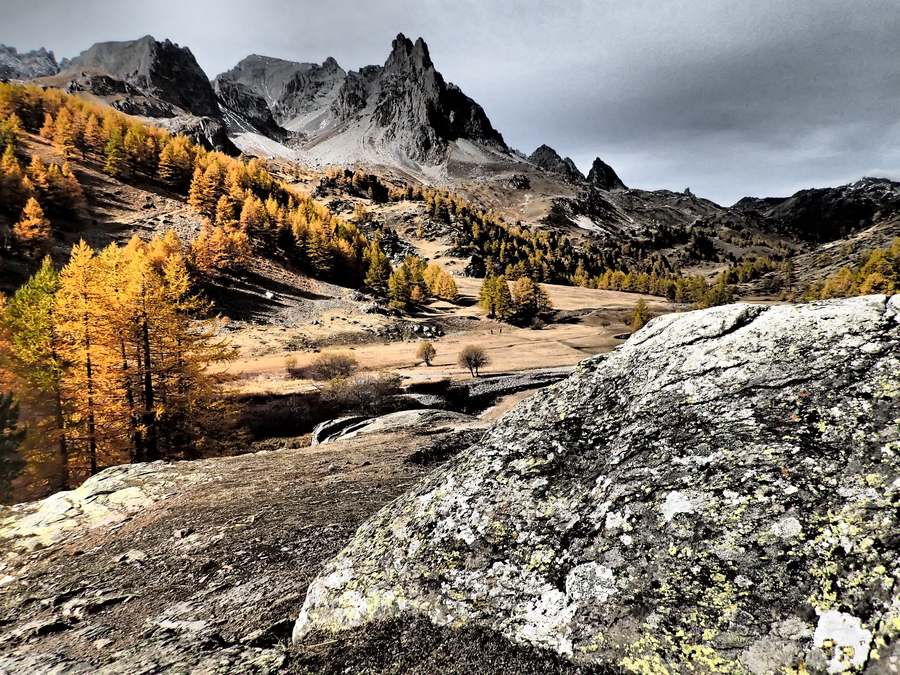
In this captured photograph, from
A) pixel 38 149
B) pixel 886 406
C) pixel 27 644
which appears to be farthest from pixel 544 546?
pixel 38 149

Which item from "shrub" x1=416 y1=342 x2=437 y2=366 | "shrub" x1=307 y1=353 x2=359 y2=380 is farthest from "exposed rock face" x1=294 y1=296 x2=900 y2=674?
"shrub" x1=416 y1=342 x2=437 y2=366

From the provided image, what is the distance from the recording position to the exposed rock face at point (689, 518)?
255 cm

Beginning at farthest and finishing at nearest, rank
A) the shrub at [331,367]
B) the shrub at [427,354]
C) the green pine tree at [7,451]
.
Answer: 1. the shrub at [427,354]
2. the shrub at [331,367]
3. the green pine tree at [7,451]

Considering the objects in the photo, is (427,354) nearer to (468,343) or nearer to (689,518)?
(468,343)

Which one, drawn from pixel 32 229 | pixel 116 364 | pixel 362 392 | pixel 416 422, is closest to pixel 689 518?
pixel 416 422

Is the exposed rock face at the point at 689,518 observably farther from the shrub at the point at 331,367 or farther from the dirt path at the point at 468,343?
the shrub at the point at 331,367

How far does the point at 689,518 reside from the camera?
3.26m

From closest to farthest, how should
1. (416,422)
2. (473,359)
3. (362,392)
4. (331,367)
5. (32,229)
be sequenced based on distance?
(416,422), (362,392), (331,367), (473,359), (32,229)

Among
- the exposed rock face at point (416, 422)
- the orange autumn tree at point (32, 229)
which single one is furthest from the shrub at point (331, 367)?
the orange autumn tree at point (32, 229)

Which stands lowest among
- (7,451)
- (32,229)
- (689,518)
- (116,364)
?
(7,451)

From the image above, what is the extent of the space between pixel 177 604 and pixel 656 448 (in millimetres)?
6880

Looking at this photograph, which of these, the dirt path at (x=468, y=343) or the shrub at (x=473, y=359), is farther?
the shrub at (x=473, y=359)

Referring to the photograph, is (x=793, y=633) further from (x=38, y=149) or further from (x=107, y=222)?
(x=38, y=149)

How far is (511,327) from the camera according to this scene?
106 metres
